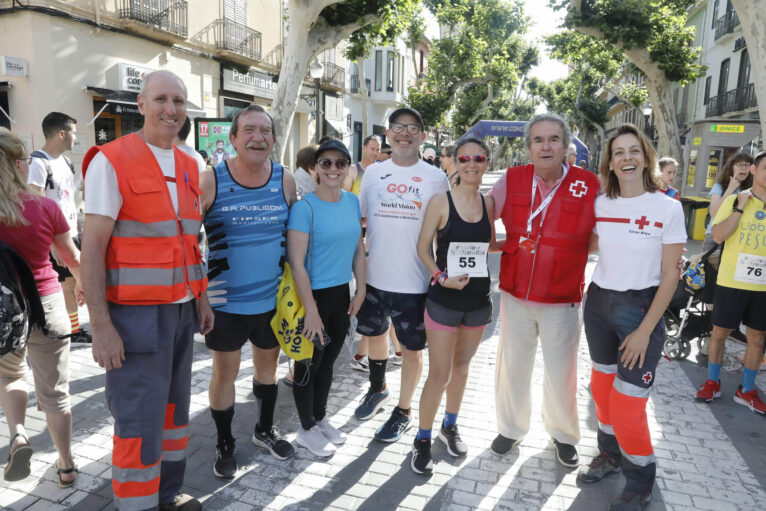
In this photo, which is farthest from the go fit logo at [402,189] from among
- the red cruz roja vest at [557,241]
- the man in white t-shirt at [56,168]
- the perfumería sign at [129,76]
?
the perfumería sign at [129,76]

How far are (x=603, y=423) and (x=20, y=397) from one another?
3.58 m

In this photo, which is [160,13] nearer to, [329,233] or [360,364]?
[360,364]

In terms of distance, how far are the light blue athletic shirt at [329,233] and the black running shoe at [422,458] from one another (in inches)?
45.1

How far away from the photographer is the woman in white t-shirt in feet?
9.11

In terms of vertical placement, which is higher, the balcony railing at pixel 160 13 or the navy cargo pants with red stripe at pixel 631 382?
the balcony railing at pixel 160 13

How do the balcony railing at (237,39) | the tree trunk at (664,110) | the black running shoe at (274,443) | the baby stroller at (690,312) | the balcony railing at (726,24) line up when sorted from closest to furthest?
the black running shoe at (274,443) < the baby stroller at (690,312) < the tree trunk at (664,110) < the balcony railing at (237,39) < the balcony railing at (726,24)

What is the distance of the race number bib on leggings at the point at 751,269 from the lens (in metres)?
4.04

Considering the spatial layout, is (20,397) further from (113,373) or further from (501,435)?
(501,435)

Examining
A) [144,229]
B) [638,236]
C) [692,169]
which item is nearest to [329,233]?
[144,229]

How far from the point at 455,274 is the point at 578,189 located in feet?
3.01

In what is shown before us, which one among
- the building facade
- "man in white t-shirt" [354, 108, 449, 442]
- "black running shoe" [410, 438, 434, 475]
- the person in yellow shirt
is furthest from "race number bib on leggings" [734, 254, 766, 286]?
the building facade

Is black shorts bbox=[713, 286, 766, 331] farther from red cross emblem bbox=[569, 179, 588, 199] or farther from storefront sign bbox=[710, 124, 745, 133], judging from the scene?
storefront sign bbox=[710, 124, 745, 133]

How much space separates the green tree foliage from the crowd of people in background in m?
23.7

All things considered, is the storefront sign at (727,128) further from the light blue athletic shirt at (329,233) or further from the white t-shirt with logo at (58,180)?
the white t-shirt with logo at (58,180)
